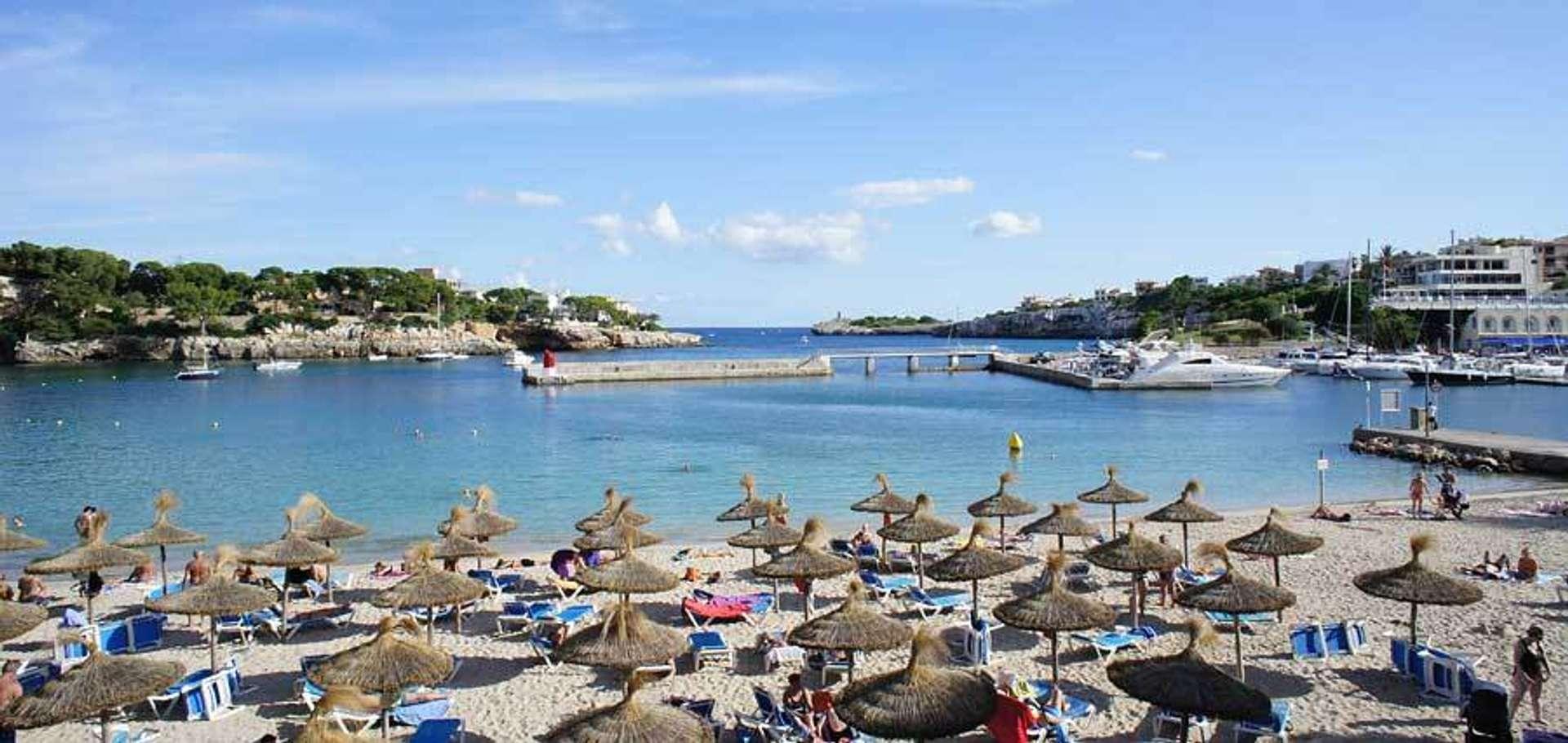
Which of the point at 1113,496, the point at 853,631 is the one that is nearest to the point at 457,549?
the point at 853,631

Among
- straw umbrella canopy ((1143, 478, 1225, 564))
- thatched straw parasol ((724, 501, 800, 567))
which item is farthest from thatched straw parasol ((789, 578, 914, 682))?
straw umbrella canopy ((1143, 478, 1225, 564))

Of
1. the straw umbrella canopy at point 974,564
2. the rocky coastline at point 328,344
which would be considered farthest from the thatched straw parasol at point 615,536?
the rocky coastline at point 328,344

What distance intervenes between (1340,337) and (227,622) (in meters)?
103

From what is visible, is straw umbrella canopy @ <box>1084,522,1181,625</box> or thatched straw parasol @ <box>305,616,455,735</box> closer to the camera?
thatched straw parasol @ <box>305,616,455,735</box>

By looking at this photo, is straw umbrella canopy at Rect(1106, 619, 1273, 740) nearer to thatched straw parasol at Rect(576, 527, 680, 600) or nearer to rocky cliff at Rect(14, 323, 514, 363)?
thatched straw parasol at Rect(576, 527, 680, 600)

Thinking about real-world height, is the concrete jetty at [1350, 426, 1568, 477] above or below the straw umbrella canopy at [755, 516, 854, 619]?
below

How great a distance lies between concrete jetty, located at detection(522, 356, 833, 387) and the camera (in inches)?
3014

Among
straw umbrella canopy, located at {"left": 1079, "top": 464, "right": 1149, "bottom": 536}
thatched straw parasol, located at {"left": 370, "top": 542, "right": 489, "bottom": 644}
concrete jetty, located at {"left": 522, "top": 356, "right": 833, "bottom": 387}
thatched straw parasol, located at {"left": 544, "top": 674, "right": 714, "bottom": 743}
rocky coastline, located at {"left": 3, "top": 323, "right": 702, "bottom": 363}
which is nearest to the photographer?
thatched straw parasol, located at {"left": 544, "top": 674, "right": 714, "bottom": 743}

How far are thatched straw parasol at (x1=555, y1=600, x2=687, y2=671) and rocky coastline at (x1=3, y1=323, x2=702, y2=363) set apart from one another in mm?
110581

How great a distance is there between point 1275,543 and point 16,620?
1529cm

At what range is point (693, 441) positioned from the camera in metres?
43.5

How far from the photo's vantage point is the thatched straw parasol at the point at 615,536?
55.6 feet

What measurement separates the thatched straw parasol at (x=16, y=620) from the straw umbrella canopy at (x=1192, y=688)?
11.7 m

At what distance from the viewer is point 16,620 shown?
12195 mm
